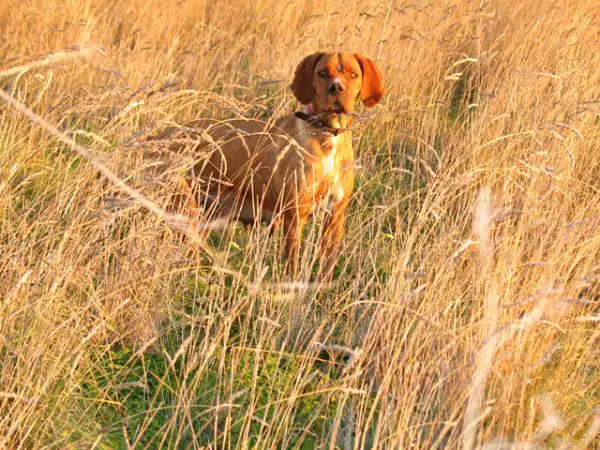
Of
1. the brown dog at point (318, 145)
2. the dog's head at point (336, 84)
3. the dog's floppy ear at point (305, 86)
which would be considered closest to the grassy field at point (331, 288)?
the brown dog at point (318, 145)

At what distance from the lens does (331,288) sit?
12.1ft

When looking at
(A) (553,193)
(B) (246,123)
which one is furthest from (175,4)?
(A) (553,193)

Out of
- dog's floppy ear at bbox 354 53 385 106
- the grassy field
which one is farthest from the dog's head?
the grassy field

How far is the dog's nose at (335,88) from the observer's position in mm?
4188

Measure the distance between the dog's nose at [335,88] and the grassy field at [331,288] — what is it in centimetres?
39

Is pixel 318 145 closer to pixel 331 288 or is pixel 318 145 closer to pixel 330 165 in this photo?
pixel 330 165

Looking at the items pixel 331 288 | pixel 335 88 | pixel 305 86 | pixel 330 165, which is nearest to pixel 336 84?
pixel 335 88

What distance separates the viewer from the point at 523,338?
2465 mm

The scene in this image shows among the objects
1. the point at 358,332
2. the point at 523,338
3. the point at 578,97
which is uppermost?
the point at 578,97

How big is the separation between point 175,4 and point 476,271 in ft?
17.5

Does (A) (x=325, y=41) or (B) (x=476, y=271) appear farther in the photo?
(A) (x=325, y=41)

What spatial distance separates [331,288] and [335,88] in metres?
1.06

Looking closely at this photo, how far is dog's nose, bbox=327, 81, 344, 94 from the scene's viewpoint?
4188 millimetres

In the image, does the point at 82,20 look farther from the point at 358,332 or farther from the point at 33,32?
the point at 358,332
